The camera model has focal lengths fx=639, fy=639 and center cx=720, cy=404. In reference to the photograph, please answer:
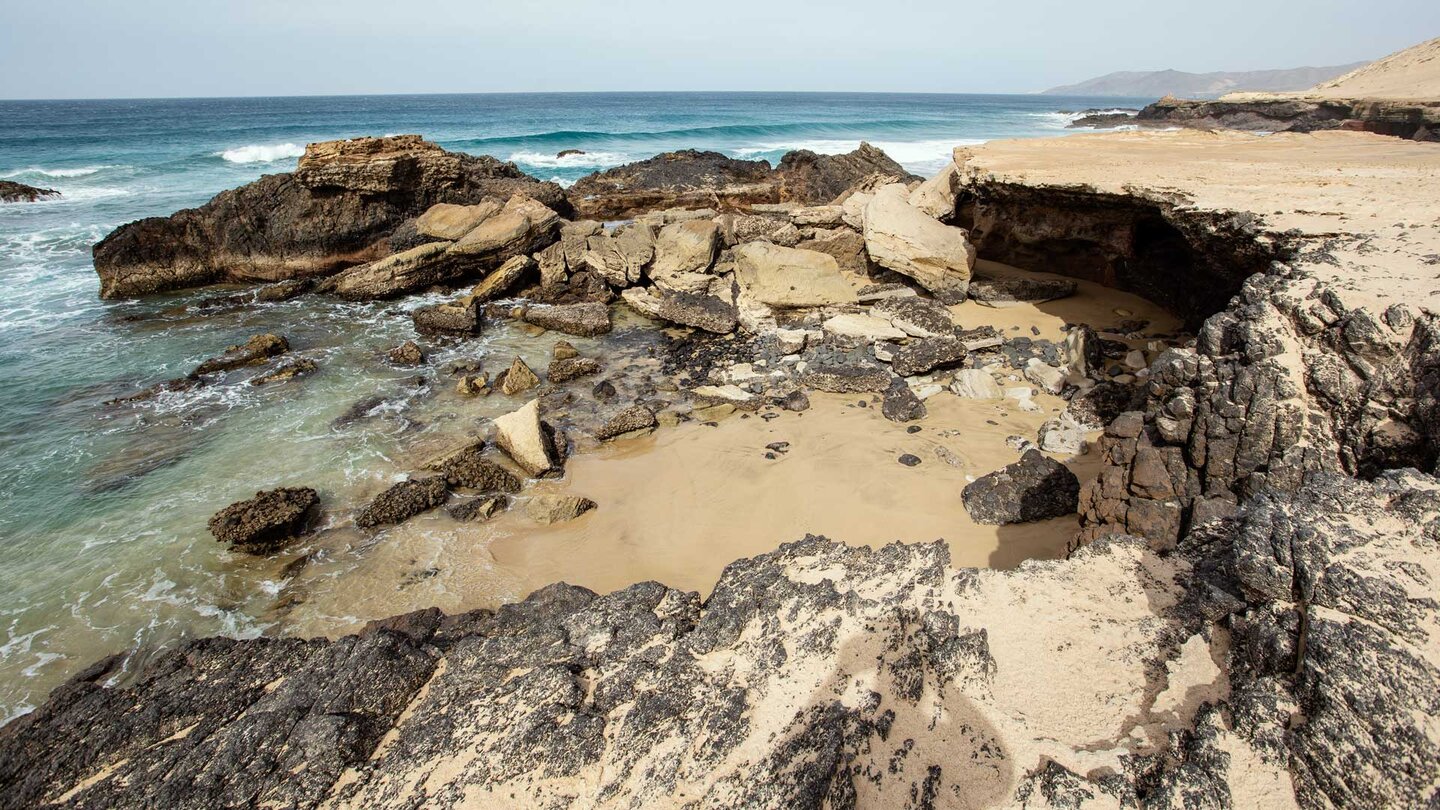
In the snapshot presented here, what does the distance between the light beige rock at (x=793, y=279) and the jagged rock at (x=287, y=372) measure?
7.58 m

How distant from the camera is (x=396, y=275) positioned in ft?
46.3

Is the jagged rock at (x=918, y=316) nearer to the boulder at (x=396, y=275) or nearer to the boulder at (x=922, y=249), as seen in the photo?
the boulder at (x=922, y=249)

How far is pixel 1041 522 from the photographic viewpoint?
5828 millimetres

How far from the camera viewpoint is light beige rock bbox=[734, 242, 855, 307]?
37.3 feet

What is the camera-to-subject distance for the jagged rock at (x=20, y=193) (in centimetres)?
2323

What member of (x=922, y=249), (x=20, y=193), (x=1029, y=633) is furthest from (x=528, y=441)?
(x=20, y=193)

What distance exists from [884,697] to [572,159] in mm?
36250

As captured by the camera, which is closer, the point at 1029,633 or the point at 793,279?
the point at 1029,633

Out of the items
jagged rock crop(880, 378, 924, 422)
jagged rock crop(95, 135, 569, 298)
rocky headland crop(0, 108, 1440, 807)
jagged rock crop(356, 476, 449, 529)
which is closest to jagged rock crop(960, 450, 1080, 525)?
rocky headland crop(0, 108, 1440, 807)

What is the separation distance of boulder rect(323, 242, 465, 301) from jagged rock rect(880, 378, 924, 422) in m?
11.0

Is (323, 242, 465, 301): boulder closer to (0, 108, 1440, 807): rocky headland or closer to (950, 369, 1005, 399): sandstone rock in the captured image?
(0, 108, 1440, 807): rocky headland

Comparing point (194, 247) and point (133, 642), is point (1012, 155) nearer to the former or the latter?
point (133, 642)

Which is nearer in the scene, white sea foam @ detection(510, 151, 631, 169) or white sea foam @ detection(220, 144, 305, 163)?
white sea foam @ detection(510, 151, 631, 169)

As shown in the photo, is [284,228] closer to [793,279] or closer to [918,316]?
[793,279]
